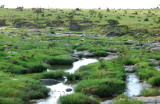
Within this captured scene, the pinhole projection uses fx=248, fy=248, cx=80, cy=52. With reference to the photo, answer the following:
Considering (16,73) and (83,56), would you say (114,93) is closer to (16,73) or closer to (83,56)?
(16,73)

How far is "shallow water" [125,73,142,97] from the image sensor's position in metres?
12.8

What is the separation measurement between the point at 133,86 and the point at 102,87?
2586mm

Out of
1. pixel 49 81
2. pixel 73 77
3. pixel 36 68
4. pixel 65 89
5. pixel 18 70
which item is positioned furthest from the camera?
pixel 36 68

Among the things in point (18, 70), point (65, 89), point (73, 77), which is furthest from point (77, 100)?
point (18, 70)

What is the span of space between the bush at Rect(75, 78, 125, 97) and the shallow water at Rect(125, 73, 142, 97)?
0.45 m

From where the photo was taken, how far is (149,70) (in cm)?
1664

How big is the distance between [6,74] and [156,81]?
887cm

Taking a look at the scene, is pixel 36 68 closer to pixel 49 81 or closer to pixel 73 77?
pixel 49 81

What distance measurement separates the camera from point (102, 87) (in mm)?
12562

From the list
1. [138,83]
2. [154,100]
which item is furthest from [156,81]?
[154,100]

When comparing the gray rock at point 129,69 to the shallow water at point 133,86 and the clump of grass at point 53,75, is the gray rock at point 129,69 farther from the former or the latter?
the clump of grass at point 53,75

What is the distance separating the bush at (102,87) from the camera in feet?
40.5

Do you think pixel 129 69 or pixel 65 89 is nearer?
pixel 65 89

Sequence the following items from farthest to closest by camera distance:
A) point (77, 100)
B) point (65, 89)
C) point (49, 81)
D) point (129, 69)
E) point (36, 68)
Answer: point (129, 69) → point (36, 68) → point (49, 81) → point (65, 89) → point (77, 100)
